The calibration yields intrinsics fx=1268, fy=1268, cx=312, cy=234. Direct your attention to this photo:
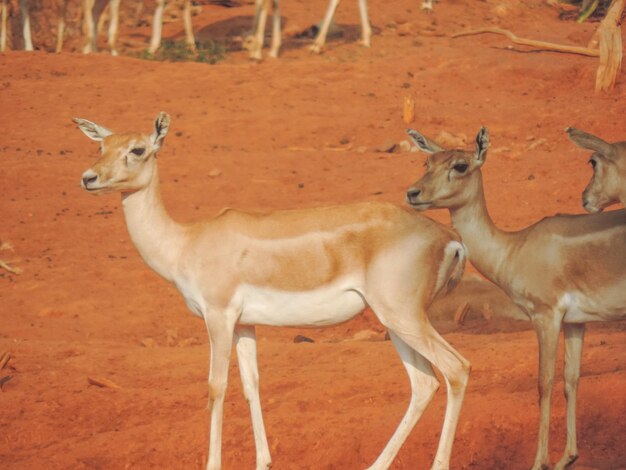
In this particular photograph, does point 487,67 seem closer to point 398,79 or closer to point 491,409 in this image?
point 398,79

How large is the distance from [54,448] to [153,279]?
4552 mm

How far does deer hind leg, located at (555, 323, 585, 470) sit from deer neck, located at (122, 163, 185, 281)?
269cm

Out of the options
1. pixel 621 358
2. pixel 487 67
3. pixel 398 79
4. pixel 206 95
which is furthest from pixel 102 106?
pixel 621 358

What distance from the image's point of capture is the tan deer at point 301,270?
7574 mm

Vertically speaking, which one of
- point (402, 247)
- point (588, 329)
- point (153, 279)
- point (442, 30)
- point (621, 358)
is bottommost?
point (442, 30)

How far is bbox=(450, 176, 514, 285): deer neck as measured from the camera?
8.64m

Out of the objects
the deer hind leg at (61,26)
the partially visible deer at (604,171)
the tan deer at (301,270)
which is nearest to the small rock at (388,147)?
the partially visible deer at (604,171)

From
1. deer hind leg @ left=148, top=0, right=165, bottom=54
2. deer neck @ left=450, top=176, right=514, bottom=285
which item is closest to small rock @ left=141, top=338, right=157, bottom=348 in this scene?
deer neck @ left=450, top=176, right=514, bottom=285

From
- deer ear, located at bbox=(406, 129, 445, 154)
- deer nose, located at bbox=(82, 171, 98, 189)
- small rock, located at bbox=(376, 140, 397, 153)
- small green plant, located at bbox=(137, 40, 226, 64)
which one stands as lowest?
small green plant, located at bbox=(137, 40, 226, 64)

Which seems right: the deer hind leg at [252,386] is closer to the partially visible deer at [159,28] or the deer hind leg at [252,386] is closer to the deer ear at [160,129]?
the deer ear at [160,129]

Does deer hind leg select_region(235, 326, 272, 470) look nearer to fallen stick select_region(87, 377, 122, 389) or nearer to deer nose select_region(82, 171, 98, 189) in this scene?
deer nose select_region(82, 171, 98, 189)

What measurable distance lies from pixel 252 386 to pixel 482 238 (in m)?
1.93

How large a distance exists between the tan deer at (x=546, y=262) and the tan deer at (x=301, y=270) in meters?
0.76

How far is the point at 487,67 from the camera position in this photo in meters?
22.7
